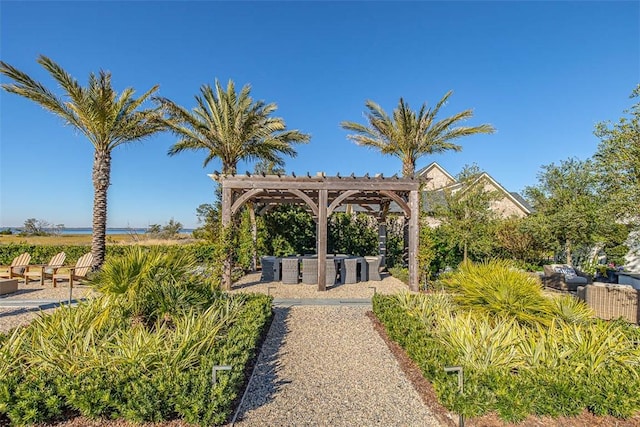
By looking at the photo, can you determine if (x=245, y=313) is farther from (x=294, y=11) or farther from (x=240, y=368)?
(x=294, y=11)

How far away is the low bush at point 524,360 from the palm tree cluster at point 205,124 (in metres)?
9.67

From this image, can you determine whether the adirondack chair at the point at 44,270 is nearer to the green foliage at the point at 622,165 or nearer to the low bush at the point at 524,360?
the low bush at the point at 524,360

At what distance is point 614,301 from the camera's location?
23.1ft

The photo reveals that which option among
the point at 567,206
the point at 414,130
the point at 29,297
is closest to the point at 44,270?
Answer: the point at 29,297

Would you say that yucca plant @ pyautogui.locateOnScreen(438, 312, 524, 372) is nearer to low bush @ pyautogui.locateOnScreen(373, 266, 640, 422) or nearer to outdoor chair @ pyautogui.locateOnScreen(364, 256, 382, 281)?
low bush @ pyautogui.locateOnScreen(373, 266, 640, 422)

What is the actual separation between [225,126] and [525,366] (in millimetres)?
11880

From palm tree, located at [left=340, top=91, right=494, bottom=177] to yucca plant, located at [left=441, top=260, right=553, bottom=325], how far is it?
8.74 m

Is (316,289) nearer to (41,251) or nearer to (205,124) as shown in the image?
(205,124)

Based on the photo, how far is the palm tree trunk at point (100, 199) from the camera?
1121 centimetres

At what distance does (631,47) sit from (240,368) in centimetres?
1474

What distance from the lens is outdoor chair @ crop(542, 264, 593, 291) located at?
34.6 feet

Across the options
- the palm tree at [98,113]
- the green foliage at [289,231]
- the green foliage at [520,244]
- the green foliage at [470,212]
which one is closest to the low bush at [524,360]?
the green foliage at [470,212]

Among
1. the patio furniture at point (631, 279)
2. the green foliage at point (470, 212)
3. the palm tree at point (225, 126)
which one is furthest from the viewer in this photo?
the palm tree at point (225, 126)

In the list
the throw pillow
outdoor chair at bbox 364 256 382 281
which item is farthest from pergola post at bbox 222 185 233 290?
the throw pillow
